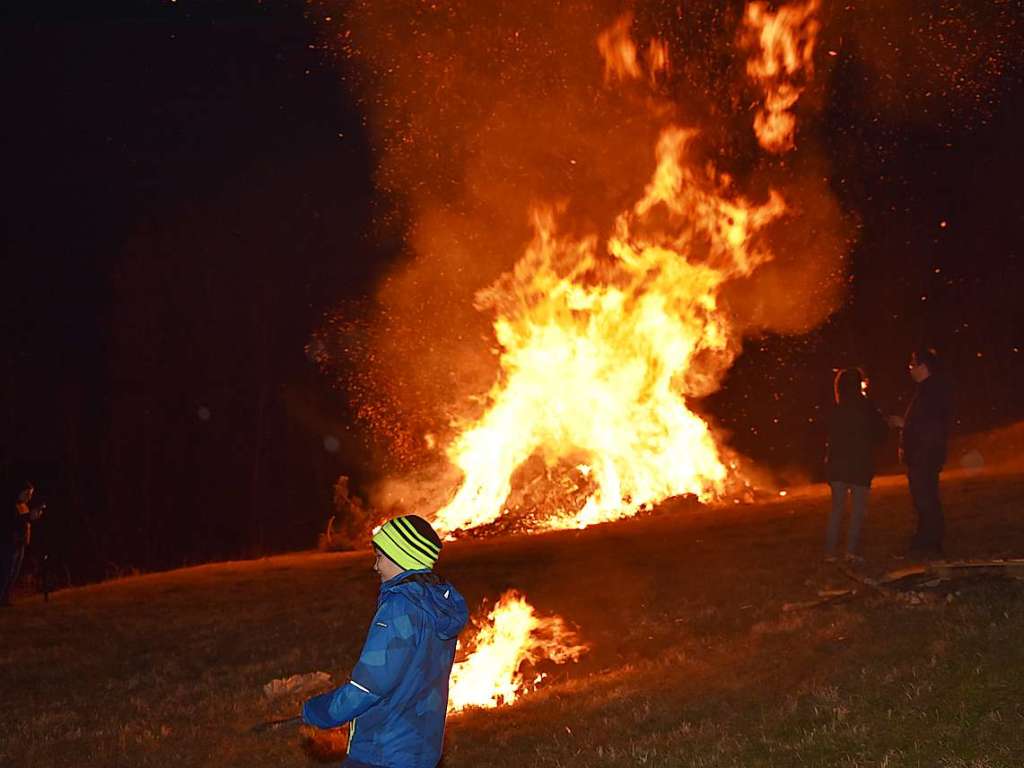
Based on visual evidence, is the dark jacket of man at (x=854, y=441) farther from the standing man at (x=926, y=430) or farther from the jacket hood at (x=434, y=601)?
the jacket hood at (x=434, y=601)

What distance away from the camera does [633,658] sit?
30.5 ft

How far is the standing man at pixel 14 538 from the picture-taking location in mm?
14047

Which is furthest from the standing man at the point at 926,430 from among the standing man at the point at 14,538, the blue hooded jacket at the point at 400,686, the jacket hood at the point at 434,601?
the standing man at the point at 14,538

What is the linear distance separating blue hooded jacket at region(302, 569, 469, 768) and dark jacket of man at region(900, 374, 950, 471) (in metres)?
7.93

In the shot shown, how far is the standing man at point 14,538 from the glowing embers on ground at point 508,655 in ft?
22.2

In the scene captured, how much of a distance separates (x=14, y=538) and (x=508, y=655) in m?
7.74

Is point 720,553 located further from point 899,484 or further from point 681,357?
point 681,357

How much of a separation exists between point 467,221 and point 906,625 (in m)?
19.2

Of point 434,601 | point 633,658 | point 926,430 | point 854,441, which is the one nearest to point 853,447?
point 854,441

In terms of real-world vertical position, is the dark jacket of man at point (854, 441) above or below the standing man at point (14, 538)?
above

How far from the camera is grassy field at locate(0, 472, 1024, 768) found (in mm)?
6320

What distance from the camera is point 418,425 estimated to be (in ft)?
83.1

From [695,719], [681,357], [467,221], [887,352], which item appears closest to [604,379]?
[681,357]

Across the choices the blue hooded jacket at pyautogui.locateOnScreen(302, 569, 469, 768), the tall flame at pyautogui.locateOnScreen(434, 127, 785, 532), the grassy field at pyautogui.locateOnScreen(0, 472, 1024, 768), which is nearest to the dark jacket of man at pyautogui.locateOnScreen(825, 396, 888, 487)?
the grassy field at pyautogui.locateOnScreen(0, 472, 1024, 768)
